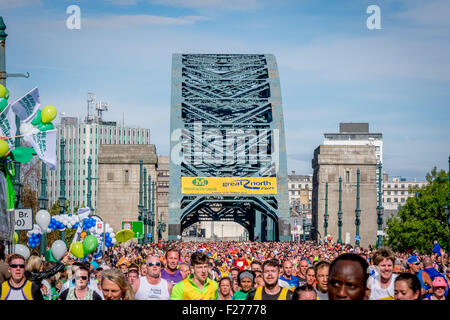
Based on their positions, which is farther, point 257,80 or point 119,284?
point 257,80

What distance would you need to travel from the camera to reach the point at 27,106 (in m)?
19.5

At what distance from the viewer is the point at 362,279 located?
488 centimetres

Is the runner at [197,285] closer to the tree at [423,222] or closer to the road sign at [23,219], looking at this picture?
the road sign at [23,219]

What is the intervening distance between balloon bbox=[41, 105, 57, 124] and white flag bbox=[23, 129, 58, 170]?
0.95ft

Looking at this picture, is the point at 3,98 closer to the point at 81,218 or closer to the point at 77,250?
the point at 77,250

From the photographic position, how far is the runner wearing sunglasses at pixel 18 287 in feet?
30.9

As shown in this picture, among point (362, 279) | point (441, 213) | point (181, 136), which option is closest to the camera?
point (362, 279)

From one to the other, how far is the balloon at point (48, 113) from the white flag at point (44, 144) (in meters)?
0.29

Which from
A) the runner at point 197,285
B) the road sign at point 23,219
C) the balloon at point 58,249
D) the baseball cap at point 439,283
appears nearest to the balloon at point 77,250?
the balloon at point 58,249

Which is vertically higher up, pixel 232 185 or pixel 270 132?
pixel 270 132

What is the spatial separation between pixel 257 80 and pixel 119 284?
85.2 m

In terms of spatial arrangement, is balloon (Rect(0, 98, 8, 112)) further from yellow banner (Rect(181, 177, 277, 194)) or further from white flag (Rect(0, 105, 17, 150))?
yellow banner (Rect(181, 177, 277, 194))
